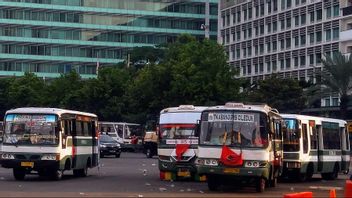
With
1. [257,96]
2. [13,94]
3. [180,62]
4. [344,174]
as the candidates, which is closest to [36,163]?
[344,174]

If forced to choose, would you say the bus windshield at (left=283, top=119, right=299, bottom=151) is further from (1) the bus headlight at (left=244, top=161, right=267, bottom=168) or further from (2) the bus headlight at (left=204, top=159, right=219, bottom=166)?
(2) the bus headlight at (left=204, top=159, right=219, bottom=166)

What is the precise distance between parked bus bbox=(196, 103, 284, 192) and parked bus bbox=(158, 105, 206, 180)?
318 centimetres

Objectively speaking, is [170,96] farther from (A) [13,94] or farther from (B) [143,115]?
(A) [13,94]

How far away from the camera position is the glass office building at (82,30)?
389 feet

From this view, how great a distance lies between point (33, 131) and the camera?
88.5 ft

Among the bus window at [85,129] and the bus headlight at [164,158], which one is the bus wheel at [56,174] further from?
the bus headlight at [164,158]

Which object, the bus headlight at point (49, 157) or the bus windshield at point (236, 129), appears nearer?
the bus windshield at point (236, 129)

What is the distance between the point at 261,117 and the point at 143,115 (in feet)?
161

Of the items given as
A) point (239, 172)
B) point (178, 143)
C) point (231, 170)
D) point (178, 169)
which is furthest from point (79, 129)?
point (239, 172)

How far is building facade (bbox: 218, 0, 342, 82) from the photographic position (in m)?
84.0

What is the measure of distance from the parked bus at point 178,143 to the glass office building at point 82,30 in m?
93.3

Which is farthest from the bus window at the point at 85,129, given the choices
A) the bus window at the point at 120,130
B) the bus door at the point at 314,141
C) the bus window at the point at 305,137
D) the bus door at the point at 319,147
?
the bus window at the point at 120,130

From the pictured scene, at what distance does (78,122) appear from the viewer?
29.6 meters

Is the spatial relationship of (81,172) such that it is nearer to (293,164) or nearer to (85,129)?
(85,129)
